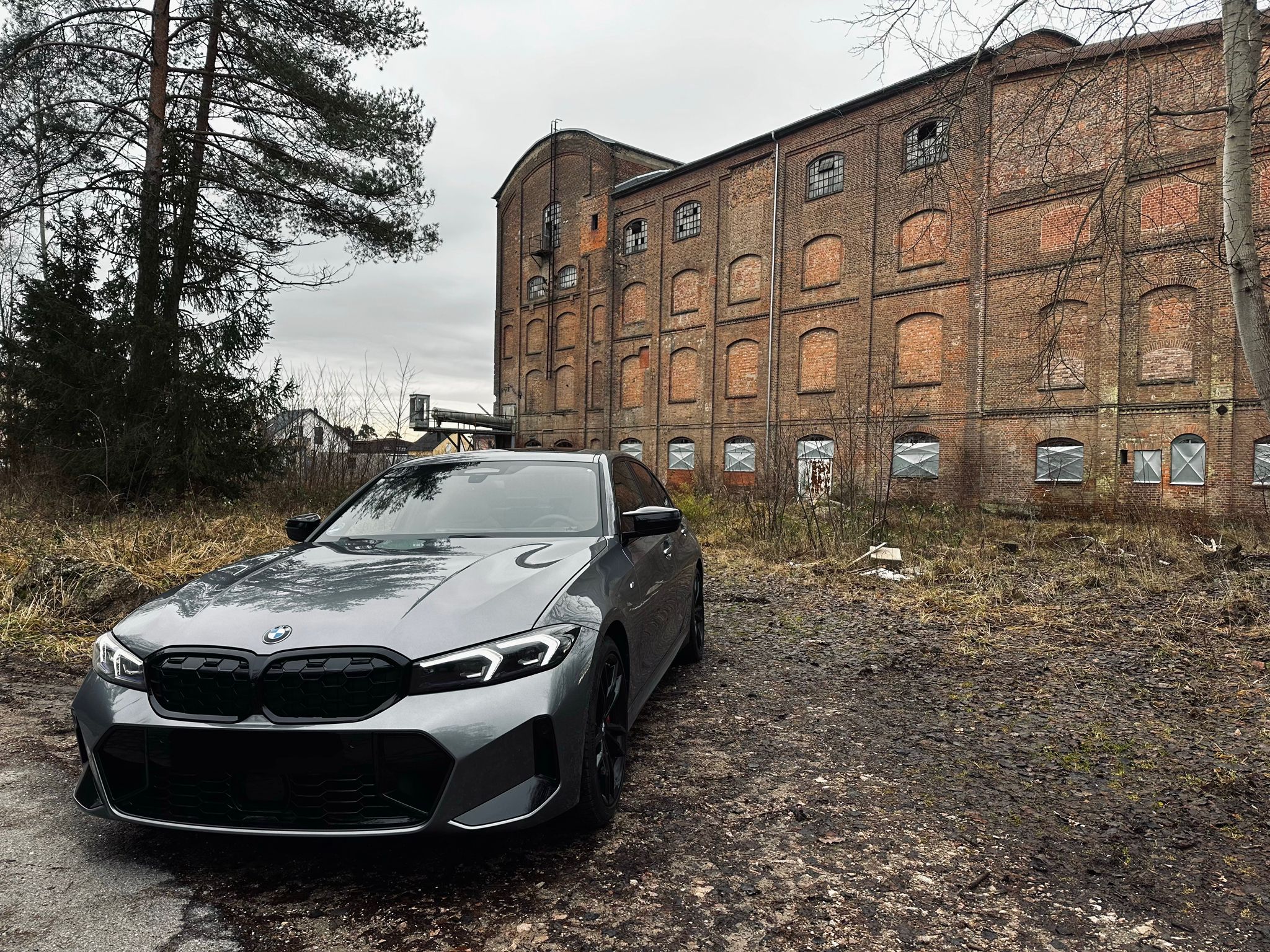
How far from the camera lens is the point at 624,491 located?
14.8ft

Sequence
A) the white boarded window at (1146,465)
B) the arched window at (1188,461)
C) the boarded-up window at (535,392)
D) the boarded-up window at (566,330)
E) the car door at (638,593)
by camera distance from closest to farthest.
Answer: the car door at (638,593) < the arched window at (1188,461) < the white boarded window at (1146,465) < the boarded-up window at (566,330) < the boarded-up window at (535,392)

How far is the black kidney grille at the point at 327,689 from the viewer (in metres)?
2.39

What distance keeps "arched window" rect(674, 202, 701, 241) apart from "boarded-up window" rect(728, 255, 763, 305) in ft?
8.64

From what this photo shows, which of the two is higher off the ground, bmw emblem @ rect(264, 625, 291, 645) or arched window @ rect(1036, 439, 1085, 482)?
arched window @ rect(1036, 439, 1085, 482)

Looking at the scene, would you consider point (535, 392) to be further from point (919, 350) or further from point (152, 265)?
point (152, 265)

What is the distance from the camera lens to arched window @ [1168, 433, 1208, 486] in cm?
1944

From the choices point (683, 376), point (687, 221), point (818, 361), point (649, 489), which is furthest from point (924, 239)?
point (649, 489)

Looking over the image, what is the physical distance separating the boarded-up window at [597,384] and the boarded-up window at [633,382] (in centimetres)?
116

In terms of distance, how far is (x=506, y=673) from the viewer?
2.52m

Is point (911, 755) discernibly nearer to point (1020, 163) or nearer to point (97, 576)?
point (97, 576)

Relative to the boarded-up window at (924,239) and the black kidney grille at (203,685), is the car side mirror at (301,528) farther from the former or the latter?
the boarded-up window at (924,239)

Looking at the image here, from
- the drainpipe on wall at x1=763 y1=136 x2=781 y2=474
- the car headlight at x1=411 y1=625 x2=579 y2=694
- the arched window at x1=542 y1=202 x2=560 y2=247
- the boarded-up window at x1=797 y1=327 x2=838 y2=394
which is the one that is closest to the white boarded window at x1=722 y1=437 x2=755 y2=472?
the drainpipe on wall at x1=763 y1=136 x2=781 y2=474

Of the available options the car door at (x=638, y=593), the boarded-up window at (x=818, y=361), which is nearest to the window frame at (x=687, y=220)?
the boarded-up window at (x=818, y=361)

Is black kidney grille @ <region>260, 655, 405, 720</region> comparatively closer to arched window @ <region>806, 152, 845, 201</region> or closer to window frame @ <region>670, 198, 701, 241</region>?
arched window @ <region>806, 152, 845, 201</region>
